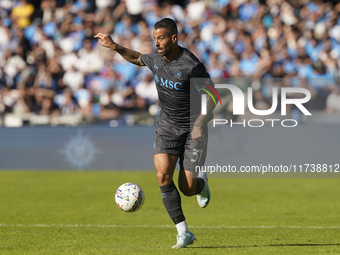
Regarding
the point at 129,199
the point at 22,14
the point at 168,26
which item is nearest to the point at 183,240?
the point at 129,199

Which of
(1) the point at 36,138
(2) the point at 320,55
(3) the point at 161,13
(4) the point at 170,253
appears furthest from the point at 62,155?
(4) the point at 170,253

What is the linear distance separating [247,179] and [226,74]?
11.7 feet

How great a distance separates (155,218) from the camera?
28.7ft

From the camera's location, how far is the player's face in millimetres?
5949

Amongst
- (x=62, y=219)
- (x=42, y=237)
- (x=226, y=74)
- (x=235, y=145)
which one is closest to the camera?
(x=42, y=237)

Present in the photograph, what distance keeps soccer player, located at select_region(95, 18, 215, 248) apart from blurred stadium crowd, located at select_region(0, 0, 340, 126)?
8191mm

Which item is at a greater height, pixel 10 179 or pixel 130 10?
pixel 130 10

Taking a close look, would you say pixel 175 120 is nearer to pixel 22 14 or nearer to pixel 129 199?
pixel 129 199

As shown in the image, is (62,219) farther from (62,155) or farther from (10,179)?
(62,155)

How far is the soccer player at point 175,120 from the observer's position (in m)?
6.00

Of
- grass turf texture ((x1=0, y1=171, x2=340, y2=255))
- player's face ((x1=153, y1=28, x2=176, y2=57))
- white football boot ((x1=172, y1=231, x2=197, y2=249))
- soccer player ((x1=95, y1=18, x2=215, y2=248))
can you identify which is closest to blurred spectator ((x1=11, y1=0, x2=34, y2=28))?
grass turf texture ((x1=0, y1=171, x2=340, y2=255))

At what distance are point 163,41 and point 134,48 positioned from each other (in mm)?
12263

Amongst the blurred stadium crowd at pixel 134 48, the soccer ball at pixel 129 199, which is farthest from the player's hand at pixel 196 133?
the blurred stadium crowd at pixel 134 48

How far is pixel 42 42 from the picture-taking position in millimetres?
19578
